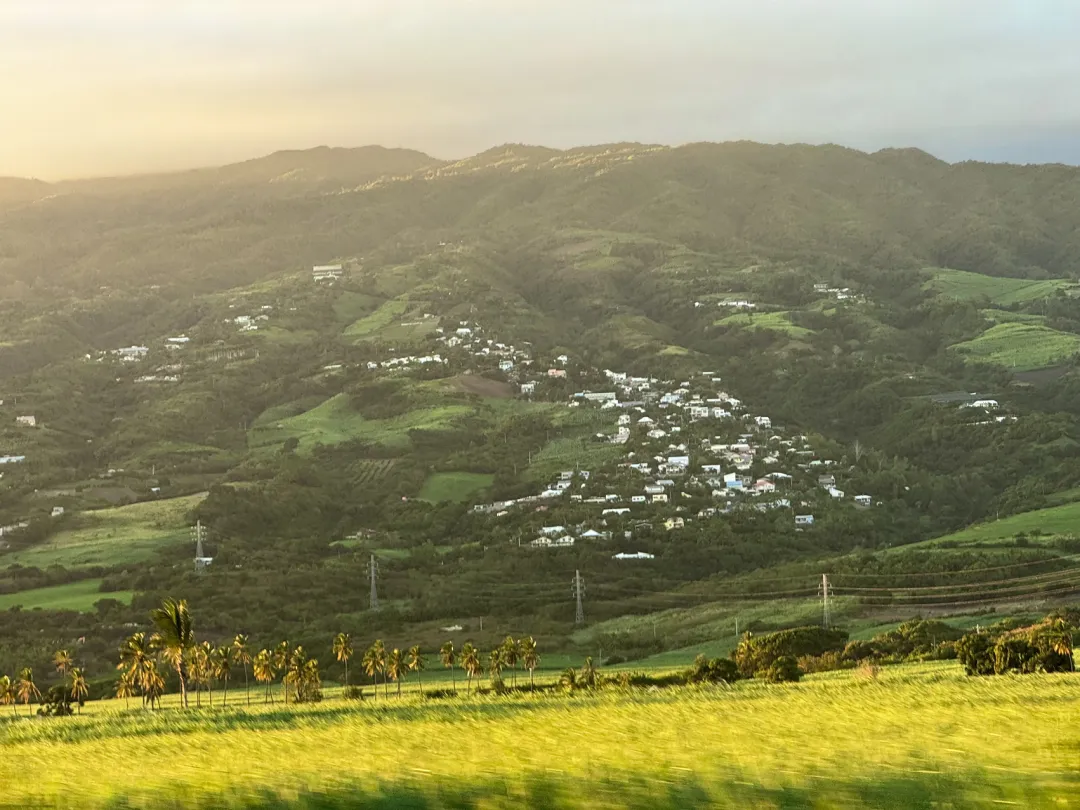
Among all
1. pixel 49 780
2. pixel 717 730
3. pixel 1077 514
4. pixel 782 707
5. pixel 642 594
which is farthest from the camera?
pixel 1077 514

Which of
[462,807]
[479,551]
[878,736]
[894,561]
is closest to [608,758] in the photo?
[462,807]

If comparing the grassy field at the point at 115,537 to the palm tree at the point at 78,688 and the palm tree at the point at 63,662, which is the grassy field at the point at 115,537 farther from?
the palm tree at the point at 78,688

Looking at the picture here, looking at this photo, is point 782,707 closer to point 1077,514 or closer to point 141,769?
point 141,769

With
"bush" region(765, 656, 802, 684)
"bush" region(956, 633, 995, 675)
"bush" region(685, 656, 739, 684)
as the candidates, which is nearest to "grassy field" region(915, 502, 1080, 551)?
"bush" region(956, 633, 995, 675)

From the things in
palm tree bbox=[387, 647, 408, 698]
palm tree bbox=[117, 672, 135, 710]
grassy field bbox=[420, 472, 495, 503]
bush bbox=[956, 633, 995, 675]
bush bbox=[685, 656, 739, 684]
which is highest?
bush bbox=[956, 633, 995, 675]

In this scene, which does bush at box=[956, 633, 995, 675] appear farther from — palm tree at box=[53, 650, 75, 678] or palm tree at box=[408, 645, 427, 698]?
palm tree at box=[53, 650, 75, 678]

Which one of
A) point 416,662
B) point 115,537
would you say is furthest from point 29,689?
point 115,537
